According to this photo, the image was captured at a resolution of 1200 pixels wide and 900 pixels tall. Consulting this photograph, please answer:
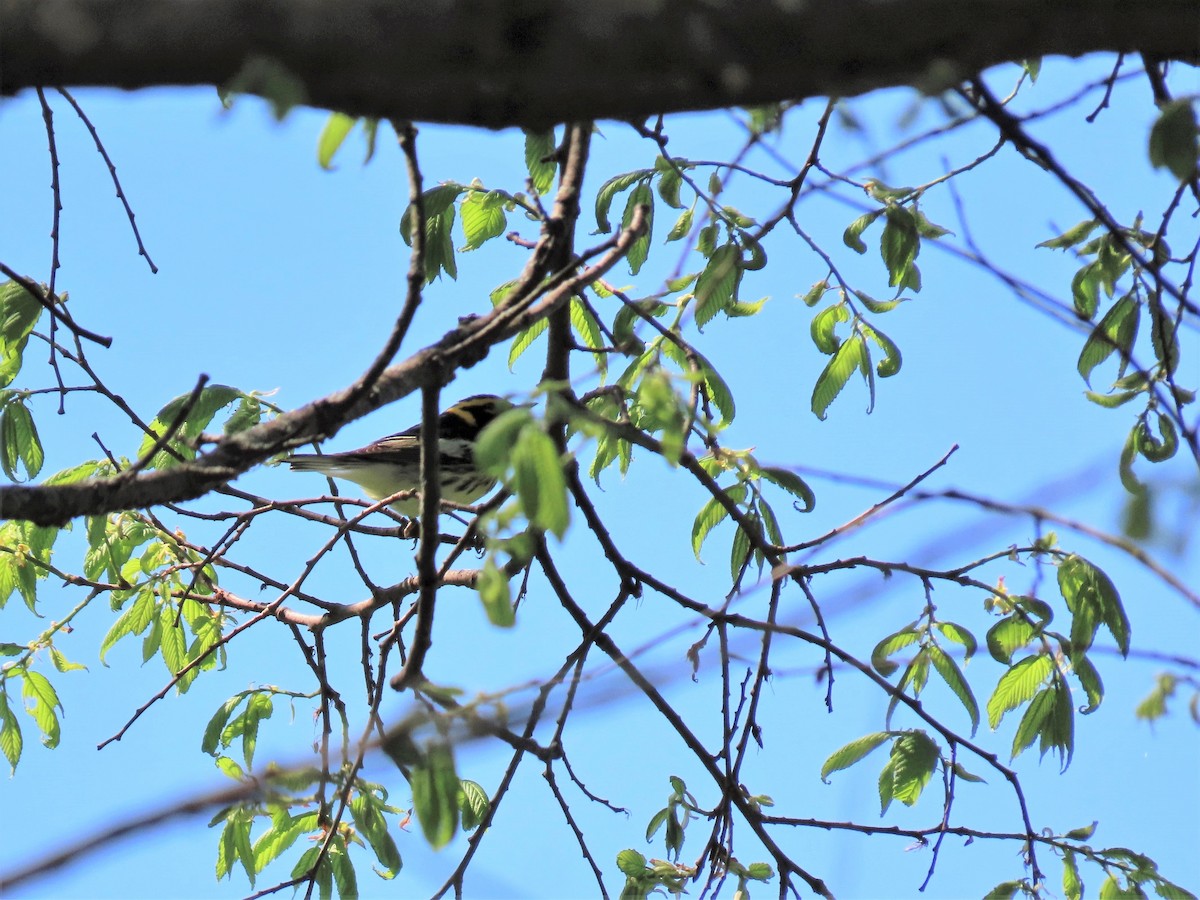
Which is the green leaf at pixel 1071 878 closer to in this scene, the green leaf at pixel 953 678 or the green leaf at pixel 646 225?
the green leaf at pixel 953 678

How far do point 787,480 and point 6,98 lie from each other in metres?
2.23

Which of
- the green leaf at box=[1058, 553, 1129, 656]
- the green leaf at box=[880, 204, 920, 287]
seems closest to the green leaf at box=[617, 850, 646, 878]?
the green leaf at box=[1058, 553, 1129, 656]

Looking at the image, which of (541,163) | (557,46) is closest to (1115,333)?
(541,163)

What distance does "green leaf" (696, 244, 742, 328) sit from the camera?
306 cm

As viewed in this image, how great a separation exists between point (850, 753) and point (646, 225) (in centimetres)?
153

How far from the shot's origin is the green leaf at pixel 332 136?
1436 mm

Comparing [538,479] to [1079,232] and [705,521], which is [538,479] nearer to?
[1079,232]

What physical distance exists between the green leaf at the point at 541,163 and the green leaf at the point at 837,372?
1.06 m

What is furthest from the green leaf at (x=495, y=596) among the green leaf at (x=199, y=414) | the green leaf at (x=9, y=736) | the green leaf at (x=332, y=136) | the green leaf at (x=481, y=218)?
the green leaf at (x=9, y=736)

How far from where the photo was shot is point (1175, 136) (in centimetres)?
159

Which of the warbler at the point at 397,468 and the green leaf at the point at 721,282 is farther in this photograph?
the warbler at the point at 397,468

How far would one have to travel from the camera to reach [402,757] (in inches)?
54.2

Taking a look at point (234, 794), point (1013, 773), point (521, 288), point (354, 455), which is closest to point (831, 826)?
point (1013, 773)

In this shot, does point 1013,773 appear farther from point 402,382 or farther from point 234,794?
point 234,794
